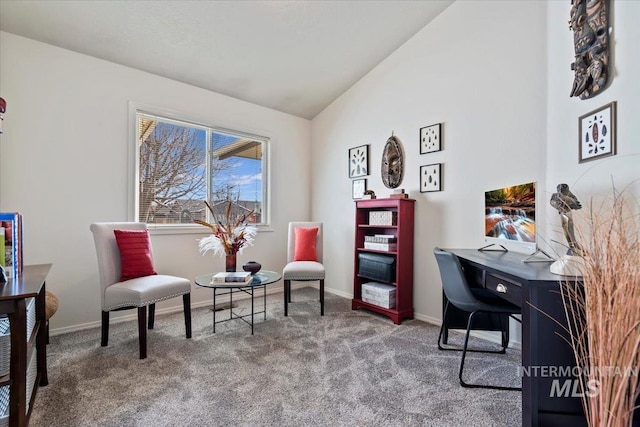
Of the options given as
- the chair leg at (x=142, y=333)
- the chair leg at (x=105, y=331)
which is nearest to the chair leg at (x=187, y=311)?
the chair leg at (x=142, y=333)

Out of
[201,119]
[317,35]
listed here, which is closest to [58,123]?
[201,119]

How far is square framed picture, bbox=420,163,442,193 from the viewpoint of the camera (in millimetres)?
2876

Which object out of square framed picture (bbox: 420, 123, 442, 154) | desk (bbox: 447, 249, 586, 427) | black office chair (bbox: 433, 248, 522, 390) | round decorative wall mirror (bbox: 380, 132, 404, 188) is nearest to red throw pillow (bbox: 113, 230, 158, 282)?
black office chair (bbox: 433, 248, 522, 390)

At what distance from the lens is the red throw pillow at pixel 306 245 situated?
138 inches

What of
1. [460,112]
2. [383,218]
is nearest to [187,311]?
[383,218]

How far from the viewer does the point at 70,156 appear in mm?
2625

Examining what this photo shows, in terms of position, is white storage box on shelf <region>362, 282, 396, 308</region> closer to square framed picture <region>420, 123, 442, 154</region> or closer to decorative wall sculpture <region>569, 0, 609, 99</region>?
square framed picture <region>420, 123, 442, 154</region>

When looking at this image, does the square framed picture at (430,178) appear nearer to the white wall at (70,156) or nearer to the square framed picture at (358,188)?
the square framed picture at (358,188)

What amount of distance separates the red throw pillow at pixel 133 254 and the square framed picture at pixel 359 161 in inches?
97.3

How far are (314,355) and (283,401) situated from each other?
0.56m

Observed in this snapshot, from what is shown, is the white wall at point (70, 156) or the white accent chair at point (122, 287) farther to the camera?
the white wall at point (70, 156)

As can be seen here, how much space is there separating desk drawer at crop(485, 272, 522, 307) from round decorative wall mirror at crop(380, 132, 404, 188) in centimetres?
170

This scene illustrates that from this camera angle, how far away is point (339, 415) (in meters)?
1.53

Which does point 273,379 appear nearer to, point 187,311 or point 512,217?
point 187,311
